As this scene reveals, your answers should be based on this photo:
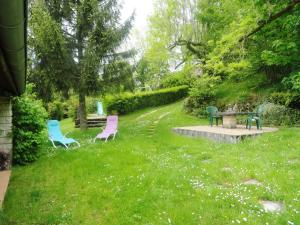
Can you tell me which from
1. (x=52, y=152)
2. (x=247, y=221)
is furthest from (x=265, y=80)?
(x=247, y=221)

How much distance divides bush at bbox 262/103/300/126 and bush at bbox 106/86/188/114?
8.78 meters

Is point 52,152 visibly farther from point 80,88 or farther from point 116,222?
point 116,222

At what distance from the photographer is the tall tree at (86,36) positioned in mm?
11203

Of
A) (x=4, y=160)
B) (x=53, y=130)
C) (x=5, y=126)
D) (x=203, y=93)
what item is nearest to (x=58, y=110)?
(x=203, y=93)

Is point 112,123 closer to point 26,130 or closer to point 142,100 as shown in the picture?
point 26,130

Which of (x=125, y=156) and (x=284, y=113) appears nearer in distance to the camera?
(x=125, y=156)

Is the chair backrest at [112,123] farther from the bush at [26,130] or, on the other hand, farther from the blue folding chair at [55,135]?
the bush at [26,130]

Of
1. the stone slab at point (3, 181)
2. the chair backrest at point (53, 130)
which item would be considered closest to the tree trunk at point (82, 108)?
the chair backrest at point (53, 130)

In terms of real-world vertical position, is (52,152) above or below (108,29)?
below

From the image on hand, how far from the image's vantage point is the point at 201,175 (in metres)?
5.27

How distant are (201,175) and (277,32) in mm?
9750

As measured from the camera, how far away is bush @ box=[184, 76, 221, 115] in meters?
15.4

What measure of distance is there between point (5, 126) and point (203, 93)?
36.2 feet

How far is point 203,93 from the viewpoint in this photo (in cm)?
1549
